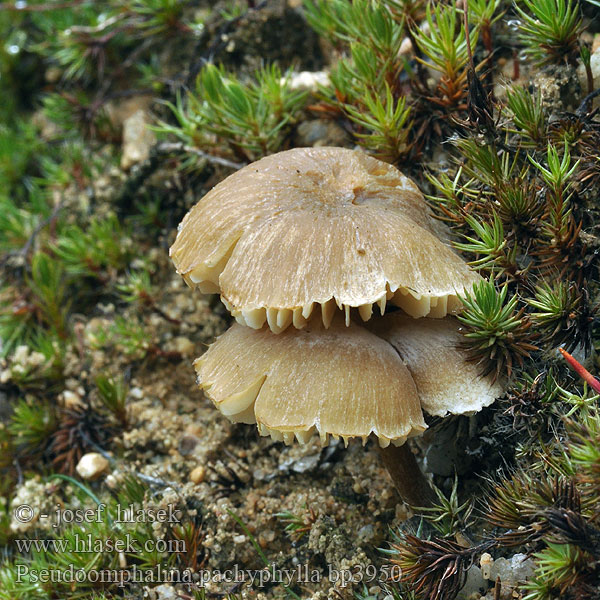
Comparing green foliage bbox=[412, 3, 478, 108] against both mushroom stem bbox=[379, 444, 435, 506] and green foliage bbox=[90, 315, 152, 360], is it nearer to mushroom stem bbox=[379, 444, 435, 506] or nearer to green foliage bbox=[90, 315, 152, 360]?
mushroom stem bbox=[379, 444, 435, 506]

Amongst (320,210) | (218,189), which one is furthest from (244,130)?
(320,210)

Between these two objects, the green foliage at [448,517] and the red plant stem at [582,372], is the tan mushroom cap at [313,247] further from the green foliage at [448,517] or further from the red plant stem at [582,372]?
the green foliage at [448,517]

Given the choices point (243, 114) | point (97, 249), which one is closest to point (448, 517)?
point (243, 114)

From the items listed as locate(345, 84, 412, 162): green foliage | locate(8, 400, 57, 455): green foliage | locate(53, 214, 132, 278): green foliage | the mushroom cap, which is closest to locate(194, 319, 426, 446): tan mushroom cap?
the mushroom cap

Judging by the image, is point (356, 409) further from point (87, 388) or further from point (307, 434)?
point (87, 388)

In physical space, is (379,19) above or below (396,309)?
above

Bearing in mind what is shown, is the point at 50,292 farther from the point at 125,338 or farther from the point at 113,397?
the point at 113,397
